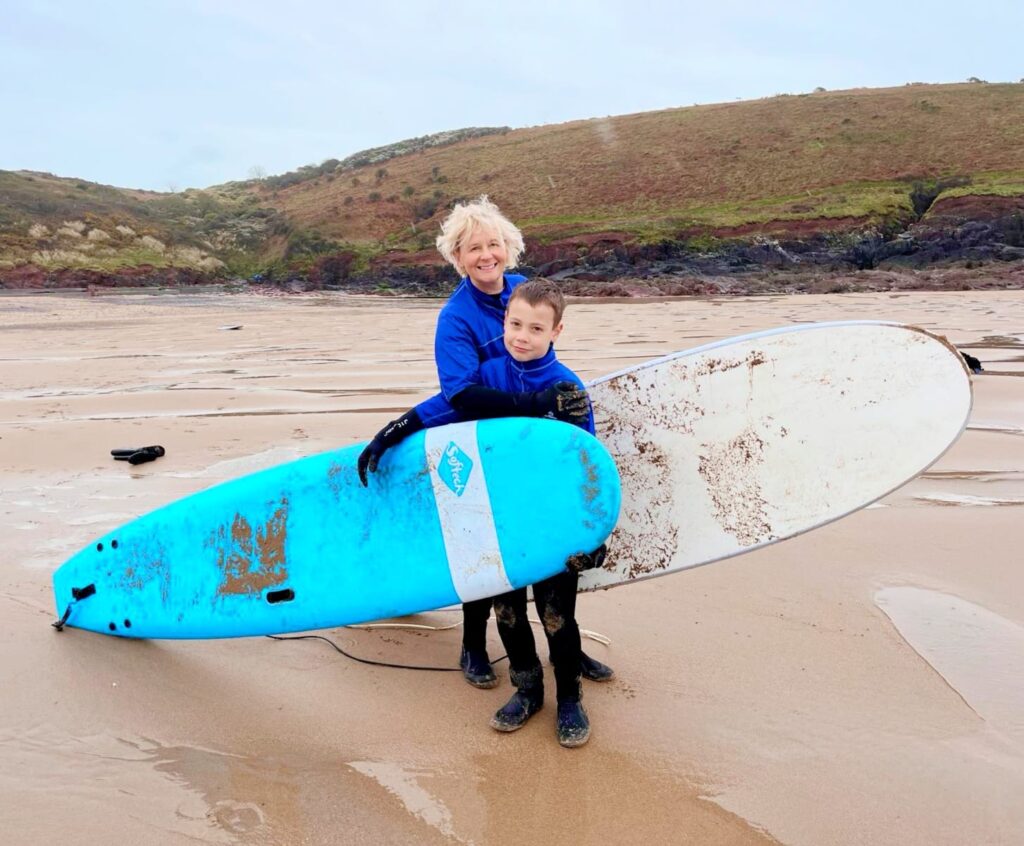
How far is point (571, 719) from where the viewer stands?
83.4 inches

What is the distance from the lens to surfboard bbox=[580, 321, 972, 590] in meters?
2.37

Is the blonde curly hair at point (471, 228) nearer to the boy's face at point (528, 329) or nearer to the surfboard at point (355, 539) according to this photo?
the boy's face at point (528, 329)

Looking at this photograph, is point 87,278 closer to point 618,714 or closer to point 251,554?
point 251,554

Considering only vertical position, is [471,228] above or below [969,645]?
above

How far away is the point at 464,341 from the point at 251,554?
1117 millimetres

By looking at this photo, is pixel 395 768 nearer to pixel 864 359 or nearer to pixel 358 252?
pixel 864 359

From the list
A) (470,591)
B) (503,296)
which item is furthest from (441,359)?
(470,591)

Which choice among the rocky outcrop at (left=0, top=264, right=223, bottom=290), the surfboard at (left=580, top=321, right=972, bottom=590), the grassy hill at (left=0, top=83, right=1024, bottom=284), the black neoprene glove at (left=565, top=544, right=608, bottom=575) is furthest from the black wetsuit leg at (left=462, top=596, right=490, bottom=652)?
the rocky outcrop at (left=0, top=264, right=223, bottom=290)

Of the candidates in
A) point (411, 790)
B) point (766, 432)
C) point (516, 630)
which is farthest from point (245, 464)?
point (766, 432)

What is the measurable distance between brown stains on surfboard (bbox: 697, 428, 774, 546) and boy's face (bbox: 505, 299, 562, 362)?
31.8 inches

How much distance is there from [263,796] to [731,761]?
1.21 metres

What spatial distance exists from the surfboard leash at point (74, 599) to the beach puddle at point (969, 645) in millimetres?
2895

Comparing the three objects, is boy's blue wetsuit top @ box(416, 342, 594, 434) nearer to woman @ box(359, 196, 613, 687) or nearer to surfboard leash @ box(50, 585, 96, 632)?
woman @ box(359, 196, 613, 687)

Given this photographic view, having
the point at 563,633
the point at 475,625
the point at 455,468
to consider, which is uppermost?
the point at 455,468
